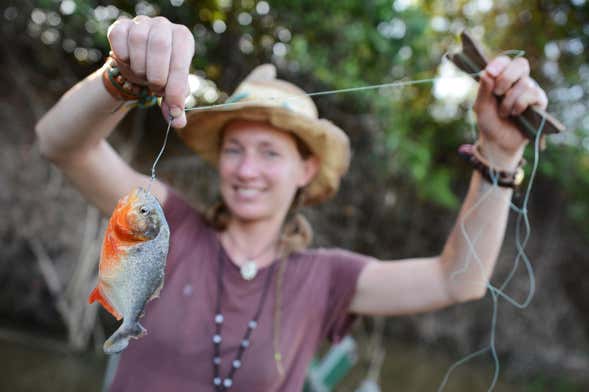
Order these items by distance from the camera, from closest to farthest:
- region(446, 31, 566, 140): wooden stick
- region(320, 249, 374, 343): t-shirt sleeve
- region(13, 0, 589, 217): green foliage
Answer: region(446, 31, 566, 140): wooden stick
region(320, 249, 374, 343): t-shirt sleeve
region(13, 0, 589, 217): green foliage

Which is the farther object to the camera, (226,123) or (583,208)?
(583,208)

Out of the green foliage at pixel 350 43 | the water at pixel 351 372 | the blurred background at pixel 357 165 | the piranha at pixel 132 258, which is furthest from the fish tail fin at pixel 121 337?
the water at pixel 351 372

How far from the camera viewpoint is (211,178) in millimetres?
5039

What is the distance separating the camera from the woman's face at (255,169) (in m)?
1.88

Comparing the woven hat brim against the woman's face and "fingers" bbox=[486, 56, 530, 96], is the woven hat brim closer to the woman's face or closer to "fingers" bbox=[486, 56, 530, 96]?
the woman's face

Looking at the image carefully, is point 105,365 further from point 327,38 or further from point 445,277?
point 445,277

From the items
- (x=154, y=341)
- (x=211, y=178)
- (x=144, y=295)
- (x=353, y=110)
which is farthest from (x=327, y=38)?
(x=144, y=295)

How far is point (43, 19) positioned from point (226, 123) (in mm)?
3032

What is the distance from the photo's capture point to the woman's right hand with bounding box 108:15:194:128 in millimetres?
1109

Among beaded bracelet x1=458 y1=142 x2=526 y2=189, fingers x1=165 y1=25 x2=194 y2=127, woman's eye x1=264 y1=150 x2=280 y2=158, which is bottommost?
woman's eye x1=264 y1=150 x2=280 y2=158

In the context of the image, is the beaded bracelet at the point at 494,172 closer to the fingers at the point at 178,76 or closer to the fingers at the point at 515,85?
the fingers at the point at 515,85

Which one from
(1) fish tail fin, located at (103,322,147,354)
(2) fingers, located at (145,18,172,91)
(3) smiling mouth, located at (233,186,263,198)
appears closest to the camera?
(1) fish tail fin, located at (103,322,147,354)

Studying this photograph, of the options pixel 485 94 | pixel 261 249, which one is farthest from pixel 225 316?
pixel 485 94

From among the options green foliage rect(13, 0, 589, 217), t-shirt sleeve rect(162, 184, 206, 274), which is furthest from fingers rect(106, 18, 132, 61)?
green foliage rect(13, 0, 589, 217)
